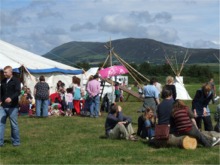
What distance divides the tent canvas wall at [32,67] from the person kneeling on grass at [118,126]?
10.3 meters

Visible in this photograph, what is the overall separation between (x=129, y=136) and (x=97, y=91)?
21.8 feet

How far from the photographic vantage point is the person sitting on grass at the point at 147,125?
1140 centimetres

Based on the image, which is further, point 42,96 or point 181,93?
point 181,93

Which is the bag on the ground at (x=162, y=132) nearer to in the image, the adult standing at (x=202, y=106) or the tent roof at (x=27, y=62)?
the adult standing at (x=202, y=106)

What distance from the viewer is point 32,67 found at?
71.8ft

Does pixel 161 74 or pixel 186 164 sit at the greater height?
pixel 161 74

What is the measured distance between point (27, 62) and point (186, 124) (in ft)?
45.2

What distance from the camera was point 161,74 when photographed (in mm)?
62688

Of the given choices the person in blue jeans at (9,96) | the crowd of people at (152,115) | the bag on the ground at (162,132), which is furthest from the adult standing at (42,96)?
the bag on the ground at (162,132)

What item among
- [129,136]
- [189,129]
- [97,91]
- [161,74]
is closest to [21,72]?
[97,91]

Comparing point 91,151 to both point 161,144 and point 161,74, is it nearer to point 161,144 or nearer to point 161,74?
point 161,144

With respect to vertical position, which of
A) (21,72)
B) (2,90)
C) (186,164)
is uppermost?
(21,72)

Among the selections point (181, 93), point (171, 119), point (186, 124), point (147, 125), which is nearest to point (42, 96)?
point (147, 125)

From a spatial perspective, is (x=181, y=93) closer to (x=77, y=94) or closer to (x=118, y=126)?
(x=77, y=94)
